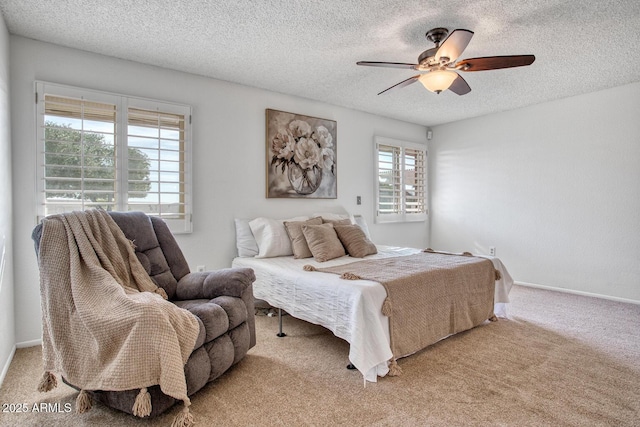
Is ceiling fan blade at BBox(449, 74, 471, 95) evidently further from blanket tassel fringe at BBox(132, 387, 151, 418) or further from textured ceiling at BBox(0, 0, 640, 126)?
blanket tassel fringe at BBox(132, 387, 151, 418)

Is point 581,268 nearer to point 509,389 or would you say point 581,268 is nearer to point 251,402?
point 509,389

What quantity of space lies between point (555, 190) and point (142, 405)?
4.85 m

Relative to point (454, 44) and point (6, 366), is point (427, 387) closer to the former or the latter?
point (454, 44)

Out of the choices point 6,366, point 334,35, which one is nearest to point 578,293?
point 334,35

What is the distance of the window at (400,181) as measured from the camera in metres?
5.16

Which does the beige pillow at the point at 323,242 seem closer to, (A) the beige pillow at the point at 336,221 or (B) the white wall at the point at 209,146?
(A) the beige pillow at the point at 336,221

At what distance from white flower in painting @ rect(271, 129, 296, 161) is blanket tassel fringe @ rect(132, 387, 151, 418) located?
2.91 metres

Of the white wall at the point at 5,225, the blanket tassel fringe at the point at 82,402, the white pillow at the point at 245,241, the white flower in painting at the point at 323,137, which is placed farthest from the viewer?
the white flower in painting at the point at 323,137

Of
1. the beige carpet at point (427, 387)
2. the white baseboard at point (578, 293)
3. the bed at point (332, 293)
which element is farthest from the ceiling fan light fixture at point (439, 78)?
the white baseboard at point (578, 293)

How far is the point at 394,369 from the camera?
2.26 meters

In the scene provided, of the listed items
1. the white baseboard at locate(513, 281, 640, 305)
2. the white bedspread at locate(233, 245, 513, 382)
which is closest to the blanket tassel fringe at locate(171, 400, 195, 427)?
the white bedspread at locate(233, 245, 513, 382)

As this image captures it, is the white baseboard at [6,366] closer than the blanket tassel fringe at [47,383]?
No

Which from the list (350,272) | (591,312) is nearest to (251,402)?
(350,272)

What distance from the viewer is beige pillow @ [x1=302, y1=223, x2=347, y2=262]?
333 centimetres
